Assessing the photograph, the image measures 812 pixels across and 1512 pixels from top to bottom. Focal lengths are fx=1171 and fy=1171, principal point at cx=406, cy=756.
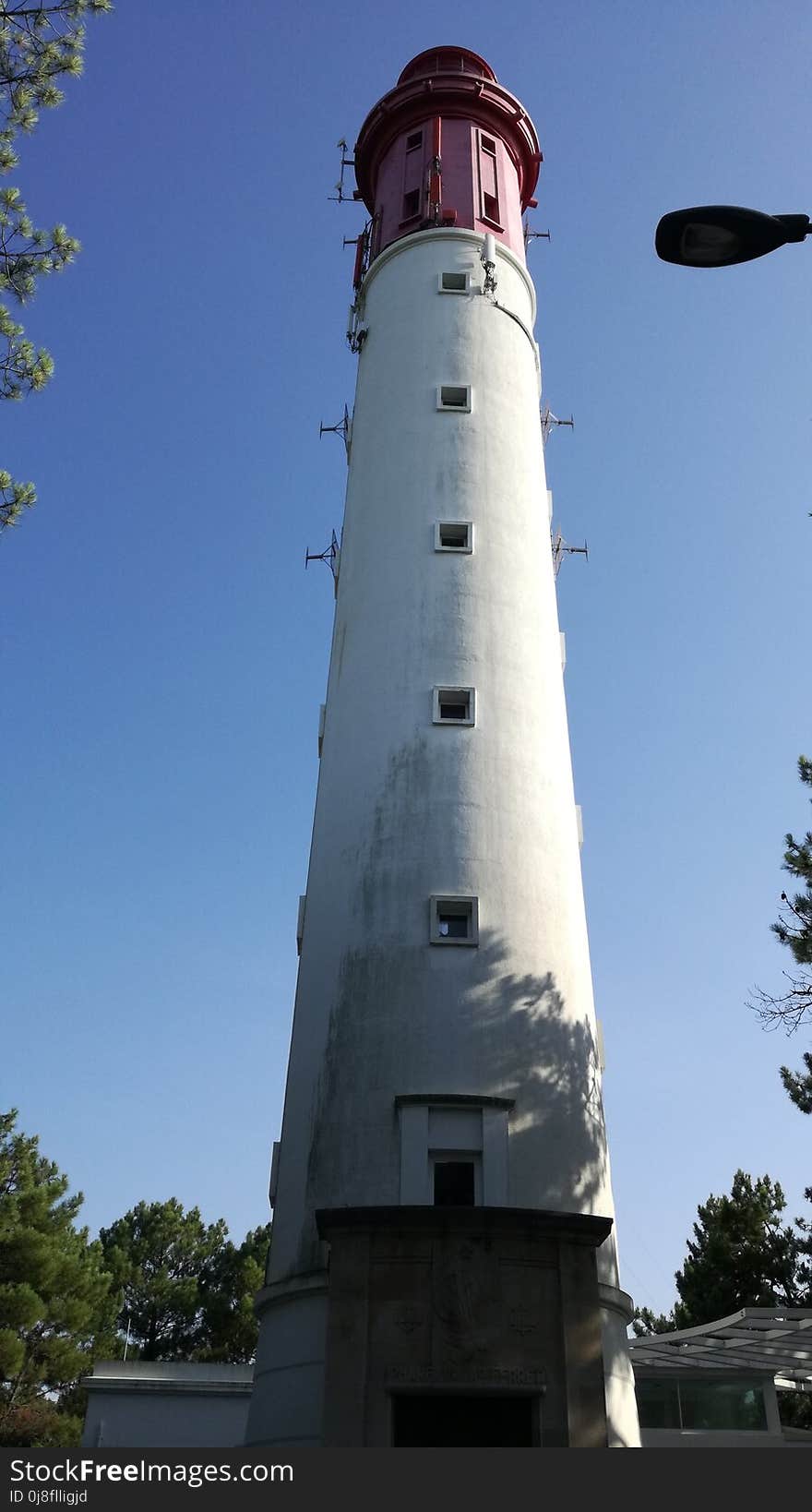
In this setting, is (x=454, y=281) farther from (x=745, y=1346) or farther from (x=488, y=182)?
(x=745, y=1346)

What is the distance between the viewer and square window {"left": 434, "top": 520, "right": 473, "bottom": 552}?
26.1 m

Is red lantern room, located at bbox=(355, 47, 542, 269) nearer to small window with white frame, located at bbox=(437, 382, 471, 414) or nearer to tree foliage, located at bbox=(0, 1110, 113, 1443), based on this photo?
small window with white frame, located at bbox=(437, 382, 471, 414)

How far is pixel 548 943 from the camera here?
2173 cm

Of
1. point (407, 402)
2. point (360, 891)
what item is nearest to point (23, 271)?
point (360, 891)

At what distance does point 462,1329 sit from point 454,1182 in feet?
9.37

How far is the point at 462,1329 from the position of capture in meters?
16.6

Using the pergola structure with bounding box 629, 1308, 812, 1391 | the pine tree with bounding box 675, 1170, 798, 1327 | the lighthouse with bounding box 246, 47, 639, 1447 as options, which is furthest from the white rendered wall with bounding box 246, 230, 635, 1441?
the pine tree with bounding box 675, 1170, 798, 1327

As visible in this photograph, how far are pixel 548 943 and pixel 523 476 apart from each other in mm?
12203

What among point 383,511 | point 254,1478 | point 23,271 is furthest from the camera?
point 383,511

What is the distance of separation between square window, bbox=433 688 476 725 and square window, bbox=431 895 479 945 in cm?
394

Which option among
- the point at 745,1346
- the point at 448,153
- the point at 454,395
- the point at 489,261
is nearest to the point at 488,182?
the point at 448,153

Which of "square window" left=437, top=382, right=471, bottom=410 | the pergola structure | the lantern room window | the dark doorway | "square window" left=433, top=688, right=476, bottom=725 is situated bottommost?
the dark doorway

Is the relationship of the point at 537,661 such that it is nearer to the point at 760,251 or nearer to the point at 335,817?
the point at 335,817

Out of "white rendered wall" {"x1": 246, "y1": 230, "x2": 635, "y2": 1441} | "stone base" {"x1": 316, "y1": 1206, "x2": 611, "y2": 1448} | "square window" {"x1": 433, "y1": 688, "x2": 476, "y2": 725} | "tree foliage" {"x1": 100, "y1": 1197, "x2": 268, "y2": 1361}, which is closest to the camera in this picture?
"stone base" {"x1": 316, "y1": 1206, "x2": 611, "y2": 1448}
